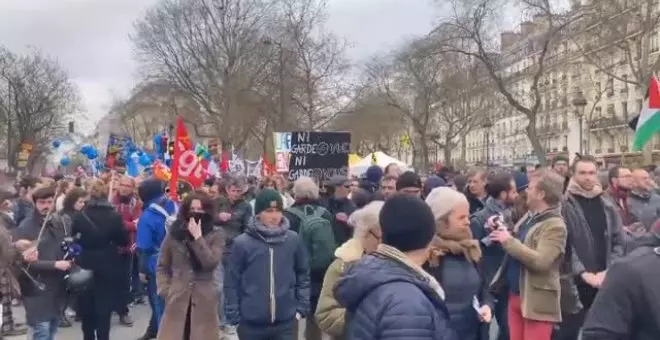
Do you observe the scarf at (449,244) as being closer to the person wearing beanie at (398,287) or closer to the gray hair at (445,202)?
the gray hair at (445,202)

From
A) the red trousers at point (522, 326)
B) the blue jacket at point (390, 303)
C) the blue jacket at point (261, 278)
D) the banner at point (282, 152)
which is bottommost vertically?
the red trousers at point (522, 326)

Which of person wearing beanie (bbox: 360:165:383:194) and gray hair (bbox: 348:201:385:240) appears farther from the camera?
person wearing beanie (bbox: 360:165:383:194)

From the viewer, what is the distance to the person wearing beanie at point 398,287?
3.05 m

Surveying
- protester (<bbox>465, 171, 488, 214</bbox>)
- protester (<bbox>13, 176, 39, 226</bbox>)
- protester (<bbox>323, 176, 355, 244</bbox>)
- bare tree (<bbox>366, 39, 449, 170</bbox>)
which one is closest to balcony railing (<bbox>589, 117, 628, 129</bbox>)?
bare tree (<bbox>366, 39, 449, 170</bbox>)

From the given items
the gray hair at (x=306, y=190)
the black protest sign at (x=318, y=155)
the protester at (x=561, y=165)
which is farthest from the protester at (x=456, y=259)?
the black protest sign at (x=318, y=155)

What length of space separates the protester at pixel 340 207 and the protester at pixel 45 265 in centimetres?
265

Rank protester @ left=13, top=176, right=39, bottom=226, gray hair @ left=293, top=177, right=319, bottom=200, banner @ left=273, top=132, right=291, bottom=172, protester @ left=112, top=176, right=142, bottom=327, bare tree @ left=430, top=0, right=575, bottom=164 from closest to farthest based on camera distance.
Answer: gray hair @ left=293, top=177, right=319, bottom=200 < protester @ left=112, top=176, right=142, bottom=327 < protester @ left=13, top=176, right=39, bottom=226 < banner @ left=273, top=132, right=291, bottom=172 < bare tree @ left=430, top=0, right=575, bottom=164

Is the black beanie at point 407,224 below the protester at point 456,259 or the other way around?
the other way around

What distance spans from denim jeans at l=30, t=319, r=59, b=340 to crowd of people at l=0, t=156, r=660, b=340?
0.02 m

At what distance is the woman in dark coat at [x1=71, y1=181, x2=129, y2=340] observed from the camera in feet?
24.7

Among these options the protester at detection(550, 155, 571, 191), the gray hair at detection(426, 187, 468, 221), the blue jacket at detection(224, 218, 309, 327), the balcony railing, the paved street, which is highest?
the balcony railing

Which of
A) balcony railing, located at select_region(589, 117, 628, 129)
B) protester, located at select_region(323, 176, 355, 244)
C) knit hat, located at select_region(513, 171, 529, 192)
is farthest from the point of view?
balcony railing, located at select_region(589, 117, 628, 129)

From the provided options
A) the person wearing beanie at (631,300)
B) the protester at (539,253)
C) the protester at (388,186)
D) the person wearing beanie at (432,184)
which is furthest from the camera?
the person wearing beanie at (432,184)

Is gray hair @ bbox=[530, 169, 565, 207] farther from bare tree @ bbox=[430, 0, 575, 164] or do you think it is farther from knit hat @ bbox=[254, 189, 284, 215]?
bare tree @ bbox=[430, 0, 575, 164]
